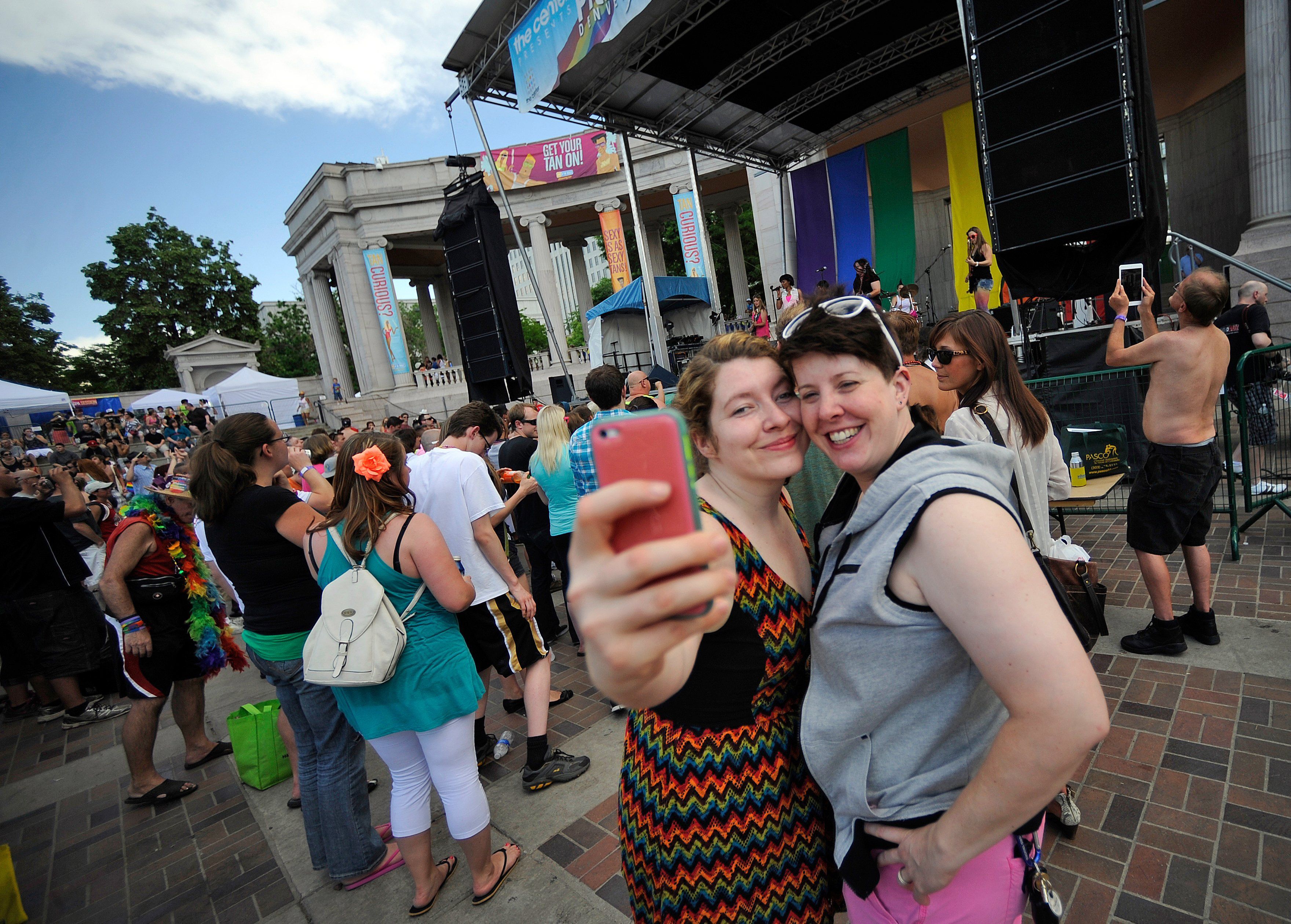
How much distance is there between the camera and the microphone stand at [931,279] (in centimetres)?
1396

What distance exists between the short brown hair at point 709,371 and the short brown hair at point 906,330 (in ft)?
4.93

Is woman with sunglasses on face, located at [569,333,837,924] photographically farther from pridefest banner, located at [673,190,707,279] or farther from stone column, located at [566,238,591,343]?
stone column, located at [566,238,591,343]

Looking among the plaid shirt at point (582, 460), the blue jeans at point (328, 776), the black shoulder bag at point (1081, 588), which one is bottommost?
the blue jeans at point (328, 776)

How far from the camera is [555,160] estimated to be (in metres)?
21.7

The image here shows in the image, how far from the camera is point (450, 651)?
238 centimetres

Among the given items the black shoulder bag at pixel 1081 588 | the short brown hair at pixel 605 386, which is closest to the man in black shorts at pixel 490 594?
the short brown hair at pixel 605 386

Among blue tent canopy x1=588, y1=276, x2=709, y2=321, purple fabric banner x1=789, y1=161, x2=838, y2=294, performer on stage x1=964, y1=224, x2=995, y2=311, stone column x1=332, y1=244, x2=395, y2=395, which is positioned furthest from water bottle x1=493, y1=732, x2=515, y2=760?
stone column x1=332, y1=244, x2=395, y2=395

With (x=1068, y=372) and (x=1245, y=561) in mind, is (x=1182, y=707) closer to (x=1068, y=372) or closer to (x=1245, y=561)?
(x=1245, y=561)

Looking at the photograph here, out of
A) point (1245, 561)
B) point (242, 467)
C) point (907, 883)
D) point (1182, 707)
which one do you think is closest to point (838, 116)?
point (1245, 561)

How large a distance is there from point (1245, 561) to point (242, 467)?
6503 mm

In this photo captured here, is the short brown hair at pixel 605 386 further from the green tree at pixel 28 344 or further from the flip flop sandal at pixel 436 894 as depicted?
the green tree at pixel 28 344

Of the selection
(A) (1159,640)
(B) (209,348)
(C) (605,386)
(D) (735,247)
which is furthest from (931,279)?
(B) (209,348)

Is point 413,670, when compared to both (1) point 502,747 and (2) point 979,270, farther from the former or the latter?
(2) point 979,270

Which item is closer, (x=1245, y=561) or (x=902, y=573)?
(x=902, y=573)
